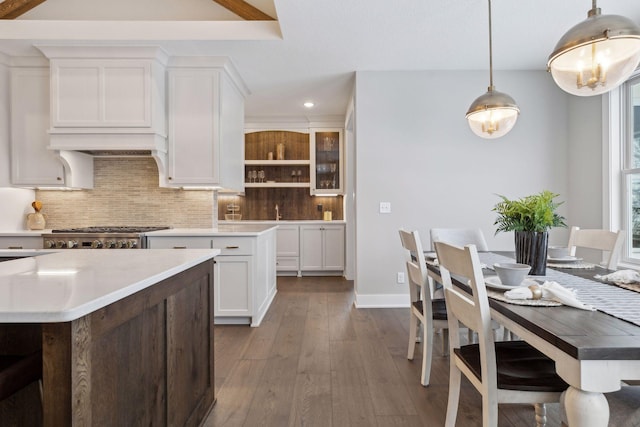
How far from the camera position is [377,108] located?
4.02 m

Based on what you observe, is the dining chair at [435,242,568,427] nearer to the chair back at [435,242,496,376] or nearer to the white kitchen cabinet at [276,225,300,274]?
the chair back at [435,242,496,376]

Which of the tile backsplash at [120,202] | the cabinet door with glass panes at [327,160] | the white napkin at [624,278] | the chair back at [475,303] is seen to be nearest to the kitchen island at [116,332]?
the chair back at [475,303]

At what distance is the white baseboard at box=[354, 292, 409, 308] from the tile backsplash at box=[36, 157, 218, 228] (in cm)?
192

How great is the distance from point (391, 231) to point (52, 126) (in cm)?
353

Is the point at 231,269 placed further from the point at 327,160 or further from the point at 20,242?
the point at 327,160

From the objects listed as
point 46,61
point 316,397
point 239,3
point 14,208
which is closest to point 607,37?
point 316,397

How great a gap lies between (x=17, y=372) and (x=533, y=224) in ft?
7.08

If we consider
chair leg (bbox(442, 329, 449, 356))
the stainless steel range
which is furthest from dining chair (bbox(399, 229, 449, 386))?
the stainless steel range

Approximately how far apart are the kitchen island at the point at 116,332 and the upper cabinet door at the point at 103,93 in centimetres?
202

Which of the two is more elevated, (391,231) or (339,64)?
(339,64)

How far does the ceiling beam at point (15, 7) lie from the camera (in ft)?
11.3

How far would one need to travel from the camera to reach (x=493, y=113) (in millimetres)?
2482

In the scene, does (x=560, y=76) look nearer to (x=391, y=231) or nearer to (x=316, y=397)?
(x=316, y=397)

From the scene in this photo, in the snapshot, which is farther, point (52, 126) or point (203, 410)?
point (52, 126)
